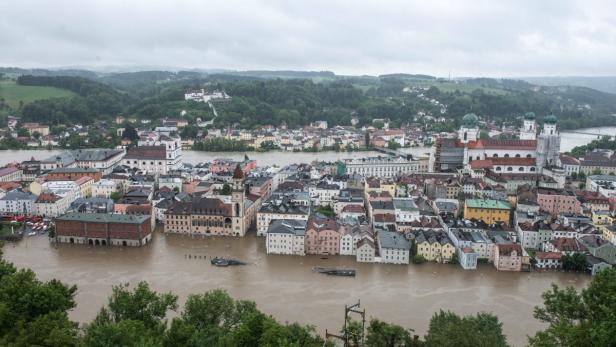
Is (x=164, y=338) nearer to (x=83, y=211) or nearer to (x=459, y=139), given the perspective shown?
(x=83, y=211)

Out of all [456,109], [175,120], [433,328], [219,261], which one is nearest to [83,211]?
[219,261]

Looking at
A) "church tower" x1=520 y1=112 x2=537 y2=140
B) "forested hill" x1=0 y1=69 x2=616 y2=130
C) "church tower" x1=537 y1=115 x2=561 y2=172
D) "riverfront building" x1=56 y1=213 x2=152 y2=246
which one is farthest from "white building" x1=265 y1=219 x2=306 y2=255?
"forested hill" x1=0 y1=69 x2=616 y2=130

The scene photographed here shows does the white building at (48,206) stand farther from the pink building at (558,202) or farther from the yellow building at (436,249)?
the pink building at (558,202)

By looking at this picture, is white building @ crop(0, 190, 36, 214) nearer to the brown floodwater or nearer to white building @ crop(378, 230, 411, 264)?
the brown floodwater

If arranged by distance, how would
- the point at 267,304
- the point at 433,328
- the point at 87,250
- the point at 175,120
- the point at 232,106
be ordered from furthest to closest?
the point at 232,106
the point at 175,120
the point at 87,250
the point at 267,304
the point at 433,328

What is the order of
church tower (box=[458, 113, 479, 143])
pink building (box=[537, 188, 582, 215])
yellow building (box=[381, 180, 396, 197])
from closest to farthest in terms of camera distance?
pink building (box=[537, 188, 582, 215]) → yellow building (box=[381, 180, 396, 197]) → church tower (box=[458, 113, 479, 143])

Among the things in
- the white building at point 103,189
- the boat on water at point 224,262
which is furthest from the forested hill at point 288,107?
the boat on water at point 224,262
